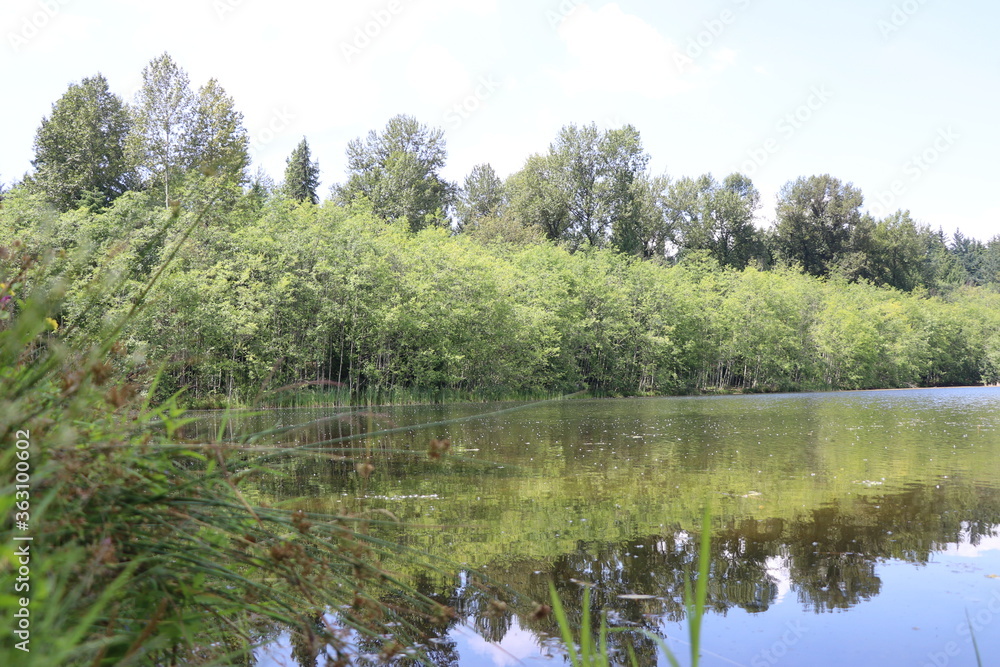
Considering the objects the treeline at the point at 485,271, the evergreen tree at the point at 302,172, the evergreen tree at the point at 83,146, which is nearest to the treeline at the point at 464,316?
the treeline at the point at 485,271

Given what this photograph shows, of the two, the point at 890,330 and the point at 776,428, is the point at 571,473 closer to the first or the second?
the point at 776,428

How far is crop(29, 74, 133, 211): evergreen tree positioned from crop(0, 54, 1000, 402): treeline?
5.2 inches

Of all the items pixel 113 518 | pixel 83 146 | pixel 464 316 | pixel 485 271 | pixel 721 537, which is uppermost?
pixel 83 146

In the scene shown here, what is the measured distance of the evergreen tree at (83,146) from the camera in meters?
33.5

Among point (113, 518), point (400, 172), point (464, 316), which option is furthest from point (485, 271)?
point (113, 518)

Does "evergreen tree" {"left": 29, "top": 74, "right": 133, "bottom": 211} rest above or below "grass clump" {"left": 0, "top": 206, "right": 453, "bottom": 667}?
above

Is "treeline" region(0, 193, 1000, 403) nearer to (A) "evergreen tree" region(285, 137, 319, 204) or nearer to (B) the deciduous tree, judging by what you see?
(B) the deciduous tree

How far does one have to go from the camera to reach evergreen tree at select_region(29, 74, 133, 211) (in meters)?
33.5

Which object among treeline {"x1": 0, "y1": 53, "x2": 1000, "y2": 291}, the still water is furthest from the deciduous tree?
the still water

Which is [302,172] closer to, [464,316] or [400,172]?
[400,172]

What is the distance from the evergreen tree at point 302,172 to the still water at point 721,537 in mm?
41778

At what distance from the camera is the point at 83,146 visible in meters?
34.3

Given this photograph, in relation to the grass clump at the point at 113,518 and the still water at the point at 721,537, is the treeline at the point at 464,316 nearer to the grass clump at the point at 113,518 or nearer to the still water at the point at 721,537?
the still water at the point at 721,537

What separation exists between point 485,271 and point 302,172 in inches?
1046
